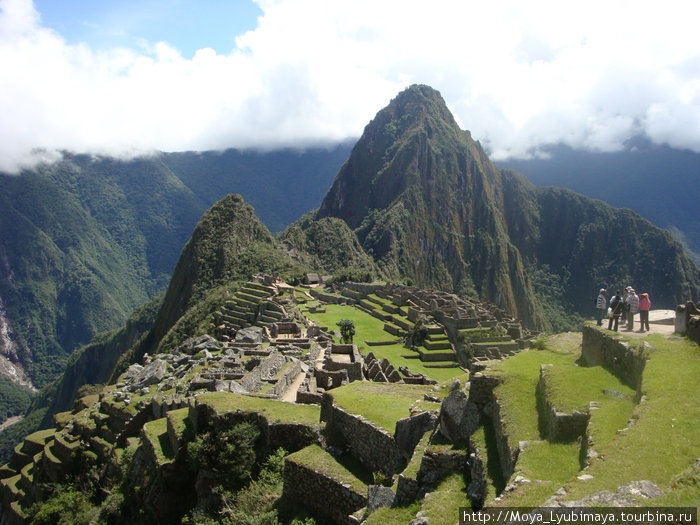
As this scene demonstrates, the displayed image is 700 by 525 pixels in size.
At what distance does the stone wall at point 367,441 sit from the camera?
10.7m

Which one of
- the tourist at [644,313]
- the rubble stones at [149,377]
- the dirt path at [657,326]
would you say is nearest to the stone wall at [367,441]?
the dirt path at [657,326]

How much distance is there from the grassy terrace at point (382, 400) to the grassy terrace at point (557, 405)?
2147mm

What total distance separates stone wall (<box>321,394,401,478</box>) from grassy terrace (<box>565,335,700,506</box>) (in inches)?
196

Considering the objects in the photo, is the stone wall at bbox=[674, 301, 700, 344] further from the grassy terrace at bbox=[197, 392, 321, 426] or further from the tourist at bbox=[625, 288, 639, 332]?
the grassy terrace at bbox=[197, 392, 321, 426]

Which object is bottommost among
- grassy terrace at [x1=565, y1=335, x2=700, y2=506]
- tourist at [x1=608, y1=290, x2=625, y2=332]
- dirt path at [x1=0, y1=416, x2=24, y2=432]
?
dirt path at [x1=0, y1=416, x2=24, y2=432]

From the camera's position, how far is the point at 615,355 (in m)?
10.6

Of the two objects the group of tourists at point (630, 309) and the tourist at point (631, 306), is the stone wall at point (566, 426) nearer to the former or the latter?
the group of tourists at point (630, 309)

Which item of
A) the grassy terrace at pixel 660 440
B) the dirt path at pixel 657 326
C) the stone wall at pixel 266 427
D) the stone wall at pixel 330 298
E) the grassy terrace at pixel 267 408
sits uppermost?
the dirt path at pixel 657 326

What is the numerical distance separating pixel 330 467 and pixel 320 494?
62 centimetres

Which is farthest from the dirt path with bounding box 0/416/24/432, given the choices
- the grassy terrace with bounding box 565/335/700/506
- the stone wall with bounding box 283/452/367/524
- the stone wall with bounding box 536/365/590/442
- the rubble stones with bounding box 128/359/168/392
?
the grassy terrace with bounding box 565/335/700/506

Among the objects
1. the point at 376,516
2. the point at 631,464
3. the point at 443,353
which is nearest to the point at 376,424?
the point at 376,516

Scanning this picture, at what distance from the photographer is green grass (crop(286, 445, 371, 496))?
1082 centimetres

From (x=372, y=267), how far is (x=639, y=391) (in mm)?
150987

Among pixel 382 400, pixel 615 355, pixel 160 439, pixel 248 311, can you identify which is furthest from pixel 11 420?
pixel 615 355
